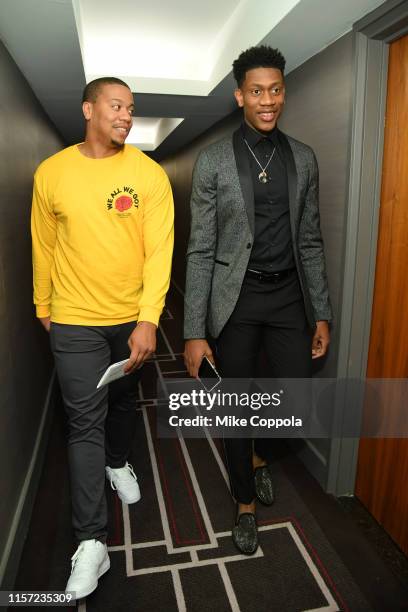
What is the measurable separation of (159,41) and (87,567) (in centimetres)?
308

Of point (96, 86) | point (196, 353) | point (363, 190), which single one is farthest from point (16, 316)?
point (363, 190)

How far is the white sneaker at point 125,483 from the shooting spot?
206cm

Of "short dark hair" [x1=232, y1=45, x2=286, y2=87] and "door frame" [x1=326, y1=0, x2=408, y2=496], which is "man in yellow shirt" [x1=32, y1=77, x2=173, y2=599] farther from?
"door frame" [x1=326, y1=0, x2=408, y2=496]

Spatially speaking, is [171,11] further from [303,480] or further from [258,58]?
[303,480]

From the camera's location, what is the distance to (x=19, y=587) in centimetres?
161

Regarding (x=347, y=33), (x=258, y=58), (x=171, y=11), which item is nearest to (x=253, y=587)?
(x=258, y=58)

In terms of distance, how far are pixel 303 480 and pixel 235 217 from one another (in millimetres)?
1366

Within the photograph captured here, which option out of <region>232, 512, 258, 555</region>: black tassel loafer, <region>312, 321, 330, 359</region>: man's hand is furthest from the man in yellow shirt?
<region>312, 321, 330, 359</region>: man's hand

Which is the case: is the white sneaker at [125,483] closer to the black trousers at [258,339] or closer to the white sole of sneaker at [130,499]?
the white sole of sneaker at [130,499]

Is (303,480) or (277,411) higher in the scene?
(277,411)

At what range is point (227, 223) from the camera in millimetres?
1677

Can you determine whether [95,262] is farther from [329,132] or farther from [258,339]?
[329,132]

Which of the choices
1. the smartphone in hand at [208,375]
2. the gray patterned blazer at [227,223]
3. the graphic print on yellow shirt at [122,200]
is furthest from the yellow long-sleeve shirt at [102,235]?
the smartphone in hand at [208,375]

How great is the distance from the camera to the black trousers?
1.73 metres
